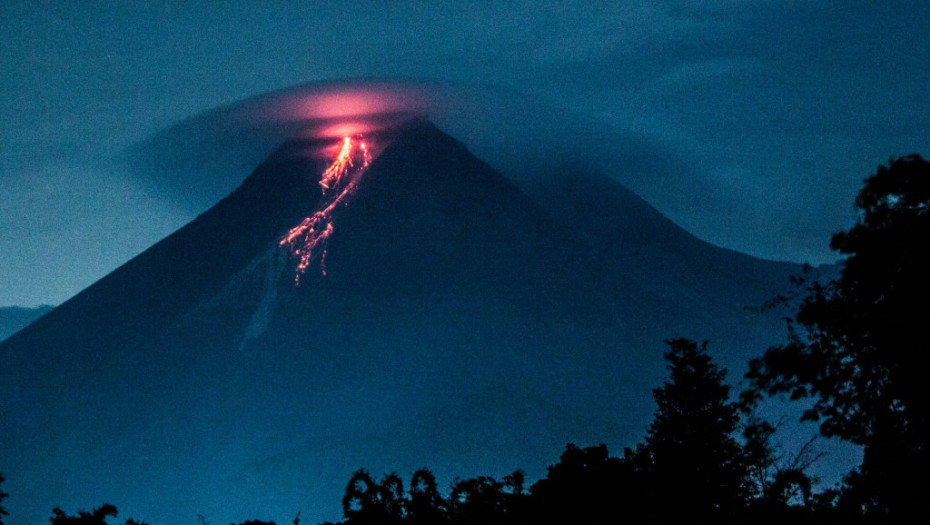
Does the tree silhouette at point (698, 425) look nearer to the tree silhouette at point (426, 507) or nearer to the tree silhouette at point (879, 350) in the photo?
the tree silhouette at point (426, 507)

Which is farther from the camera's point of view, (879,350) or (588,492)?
(588,492)

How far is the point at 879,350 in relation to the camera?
30.6 feet

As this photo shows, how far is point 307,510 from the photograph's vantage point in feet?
431

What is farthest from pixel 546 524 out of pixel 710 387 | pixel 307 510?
→ pixel 307 510

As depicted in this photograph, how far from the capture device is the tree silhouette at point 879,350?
9.17m

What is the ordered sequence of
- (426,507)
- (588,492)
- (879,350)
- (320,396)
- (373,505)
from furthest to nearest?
1. (320,396)
2. (373,505)
3. (426,507)
4. (588,492)
5. (879,350)

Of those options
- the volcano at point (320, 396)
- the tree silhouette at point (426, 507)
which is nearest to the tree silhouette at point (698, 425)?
the tree silhouette at point (426, 507)

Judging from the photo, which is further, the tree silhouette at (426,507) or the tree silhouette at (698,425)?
the tree silhouette at (698,425)

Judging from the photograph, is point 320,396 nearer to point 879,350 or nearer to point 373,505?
point 373,505

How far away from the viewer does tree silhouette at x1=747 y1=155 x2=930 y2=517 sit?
917 cm

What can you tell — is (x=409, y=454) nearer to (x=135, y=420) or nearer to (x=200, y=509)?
(x=200, y=509)

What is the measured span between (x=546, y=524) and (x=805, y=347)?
19.4ft

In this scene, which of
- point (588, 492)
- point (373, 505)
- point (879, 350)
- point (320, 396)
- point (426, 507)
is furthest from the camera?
point (320, 396)

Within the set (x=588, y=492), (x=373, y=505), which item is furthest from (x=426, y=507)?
(x=588, y=492)
